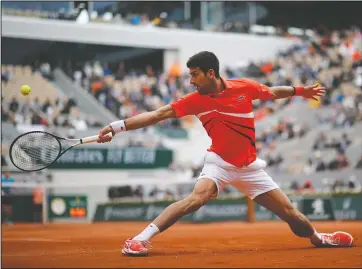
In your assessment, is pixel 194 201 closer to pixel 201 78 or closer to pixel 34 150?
pixel 201 78

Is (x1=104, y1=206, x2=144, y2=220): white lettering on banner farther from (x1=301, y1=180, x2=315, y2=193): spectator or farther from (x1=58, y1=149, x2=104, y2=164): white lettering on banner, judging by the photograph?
(x1=301, y1=180, x2=315, y2=193): spectator

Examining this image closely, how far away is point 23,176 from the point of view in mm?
25031

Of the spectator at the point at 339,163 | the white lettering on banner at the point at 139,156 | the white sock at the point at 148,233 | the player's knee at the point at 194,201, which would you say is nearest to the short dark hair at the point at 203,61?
the player's knee at the point at 194,201

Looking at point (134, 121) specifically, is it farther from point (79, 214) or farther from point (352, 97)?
point (352, 97)

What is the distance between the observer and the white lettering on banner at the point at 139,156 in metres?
28.3

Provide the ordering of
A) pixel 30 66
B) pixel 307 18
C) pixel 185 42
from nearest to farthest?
pixel 30 66
pixel 185 42
pixel 307 18

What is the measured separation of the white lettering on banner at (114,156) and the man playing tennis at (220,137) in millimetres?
19773

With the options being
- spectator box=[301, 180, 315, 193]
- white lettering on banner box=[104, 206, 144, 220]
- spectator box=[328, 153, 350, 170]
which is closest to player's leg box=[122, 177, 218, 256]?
white lettering on banner box=[104, 206, 144, 220]

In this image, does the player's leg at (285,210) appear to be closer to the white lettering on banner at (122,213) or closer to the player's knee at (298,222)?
the player's knee at (298,222)

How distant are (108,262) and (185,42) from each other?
3404 cm

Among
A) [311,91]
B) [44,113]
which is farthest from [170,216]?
[44,113]

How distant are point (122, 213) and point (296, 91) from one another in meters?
15.5

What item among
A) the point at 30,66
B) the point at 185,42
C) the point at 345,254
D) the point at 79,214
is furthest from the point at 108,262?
the point at 185,42

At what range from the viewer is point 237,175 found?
27.4 feet
